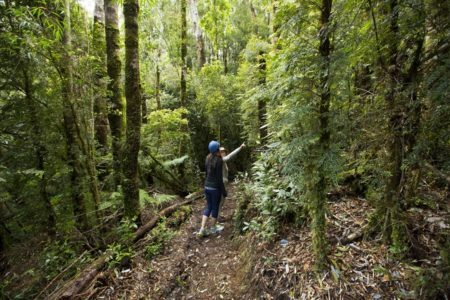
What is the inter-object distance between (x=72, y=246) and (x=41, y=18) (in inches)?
181

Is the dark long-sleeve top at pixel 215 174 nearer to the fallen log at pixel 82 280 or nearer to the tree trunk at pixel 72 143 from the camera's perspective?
the fallen log at pixel 82 280

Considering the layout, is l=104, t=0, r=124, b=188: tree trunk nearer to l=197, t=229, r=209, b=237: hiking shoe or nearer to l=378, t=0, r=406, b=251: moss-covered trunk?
l=197, t=229, r=209, b=237: hiking shoe

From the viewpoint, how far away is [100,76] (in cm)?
618

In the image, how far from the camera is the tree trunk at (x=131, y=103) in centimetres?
461

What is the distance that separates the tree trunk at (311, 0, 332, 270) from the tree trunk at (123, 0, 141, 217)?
11.9ft

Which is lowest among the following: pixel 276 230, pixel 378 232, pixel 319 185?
pixel 276 230

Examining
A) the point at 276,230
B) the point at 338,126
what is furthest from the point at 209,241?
the point at 338,126

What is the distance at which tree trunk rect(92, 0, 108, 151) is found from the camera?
232 inches

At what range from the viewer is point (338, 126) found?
257 cm

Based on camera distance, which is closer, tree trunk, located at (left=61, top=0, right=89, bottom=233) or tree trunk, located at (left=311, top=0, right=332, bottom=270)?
Result: tree trunk, located at (left=311, top=0, right=332, bottom=270)

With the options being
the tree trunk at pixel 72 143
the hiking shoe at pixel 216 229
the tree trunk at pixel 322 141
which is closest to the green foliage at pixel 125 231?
the tree trunk at pixel 72 143

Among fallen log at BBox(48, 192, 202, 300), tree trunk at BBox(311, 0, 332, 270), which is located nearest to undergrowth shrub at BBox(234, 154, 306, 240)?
tree trunk at BBox(311, 0, 332, 270)

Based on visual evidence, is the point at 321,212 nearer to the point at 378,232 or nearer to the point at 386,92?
the point at 378,232

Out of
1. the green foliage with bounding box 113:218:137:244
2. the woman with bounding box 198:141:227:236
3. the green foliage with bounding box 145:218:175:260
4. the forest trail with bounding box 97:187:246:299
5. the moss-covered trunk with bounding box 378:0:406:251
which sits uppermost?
the moss-covered trunk with bounding box 378:0:406:251
